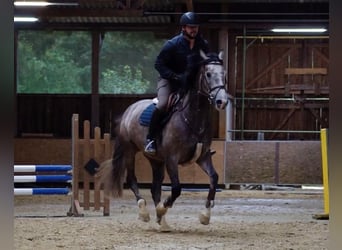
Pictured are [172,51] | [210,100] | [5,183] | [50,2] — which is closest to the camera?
[5,183]

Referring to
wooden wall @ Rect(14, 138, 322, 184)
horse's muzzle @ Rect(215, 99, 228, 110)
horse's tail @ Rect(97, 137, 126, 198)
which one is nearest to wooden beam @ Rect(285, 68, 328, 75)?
wooden wall @ Rect(14, 138, 322, 184)

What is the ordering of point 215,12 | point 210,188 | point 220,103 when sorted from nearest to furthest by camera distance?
point 220,103
point 210,188
point 215,12

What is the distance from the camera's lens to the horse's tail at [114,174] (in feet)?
30.1

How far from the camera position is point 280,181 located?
16469 mm

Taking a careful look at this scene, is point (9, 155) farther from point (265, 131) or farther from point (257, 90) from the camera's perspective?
point (257, 90)

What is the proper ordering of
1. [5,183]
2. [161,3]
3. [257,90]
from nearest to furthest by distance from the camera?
1. [5,183]
2. [161,3]
3. [257,90]

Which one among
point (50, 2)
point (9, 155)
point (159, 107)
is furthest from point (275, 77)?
point (9, 155)

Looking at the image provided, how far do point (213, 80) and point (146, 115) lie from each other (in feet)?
5.46

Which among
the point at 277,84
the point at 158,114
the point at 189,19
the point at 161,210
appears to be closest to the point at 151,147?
the point at 158,114

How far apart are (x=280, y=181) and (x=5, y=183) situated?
15.2 meters

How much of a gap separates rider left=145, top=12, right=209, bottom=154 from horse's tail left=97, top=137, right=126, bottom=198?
3.94 feet

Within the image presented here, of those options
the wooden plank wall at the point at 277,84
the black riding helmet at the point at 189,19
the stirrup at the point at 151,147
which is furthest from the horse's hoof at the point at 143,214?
the wooden plank wall at the point at 277,84

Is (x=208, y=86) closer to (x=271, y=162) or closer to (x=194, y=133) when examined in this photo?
(x=194, y=133)

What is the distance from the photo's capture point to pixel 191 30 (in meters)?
7.72
